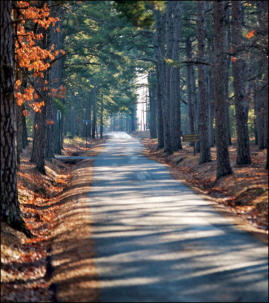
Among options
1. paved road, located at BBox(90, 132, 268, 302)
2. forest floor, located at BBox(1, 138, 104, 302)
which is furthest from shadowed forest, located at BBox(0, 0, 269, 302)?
paved road, located at BBox(90, 132, 268, 302)

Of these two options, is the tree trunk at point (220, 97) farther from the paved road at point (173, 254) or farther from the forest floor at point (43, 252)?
the forest floor at point (43, 252)

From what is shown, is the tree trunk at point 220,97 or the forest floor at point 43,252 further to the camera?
the tree trunk at point 220,97

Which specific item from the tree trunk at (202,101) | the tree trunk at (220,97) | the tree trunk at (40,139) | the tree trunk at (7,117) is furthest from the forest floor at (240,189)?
the tree trunk at (40,139)

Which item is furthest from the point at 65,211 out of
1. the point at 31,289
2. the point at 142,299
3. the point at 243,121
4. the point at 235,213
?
the point at 243,121

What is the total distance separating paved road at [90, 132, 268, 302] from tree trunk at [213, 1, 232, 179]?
12.8ft

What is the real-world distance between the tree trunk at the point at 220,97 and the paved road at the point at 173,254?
391 cm

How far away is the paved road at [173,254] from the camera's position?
5.97 metres

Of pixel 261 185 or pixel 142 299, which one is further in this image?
pixel 261 185

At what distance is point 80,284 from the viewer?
6.39 metres

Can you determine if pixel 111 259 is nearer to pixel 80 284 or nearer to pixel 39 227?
pixel 80 284

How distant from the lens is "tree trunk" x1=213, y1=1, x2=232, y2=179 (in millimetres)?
17277

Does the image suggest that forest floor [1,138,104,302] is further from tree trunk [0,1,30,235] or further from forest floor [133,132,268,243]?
forest floor [133,132,268,243]

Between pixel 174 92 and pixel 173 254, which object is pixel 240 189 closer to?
pixel 173 254

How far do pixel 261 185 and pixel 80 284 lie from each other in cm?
889
